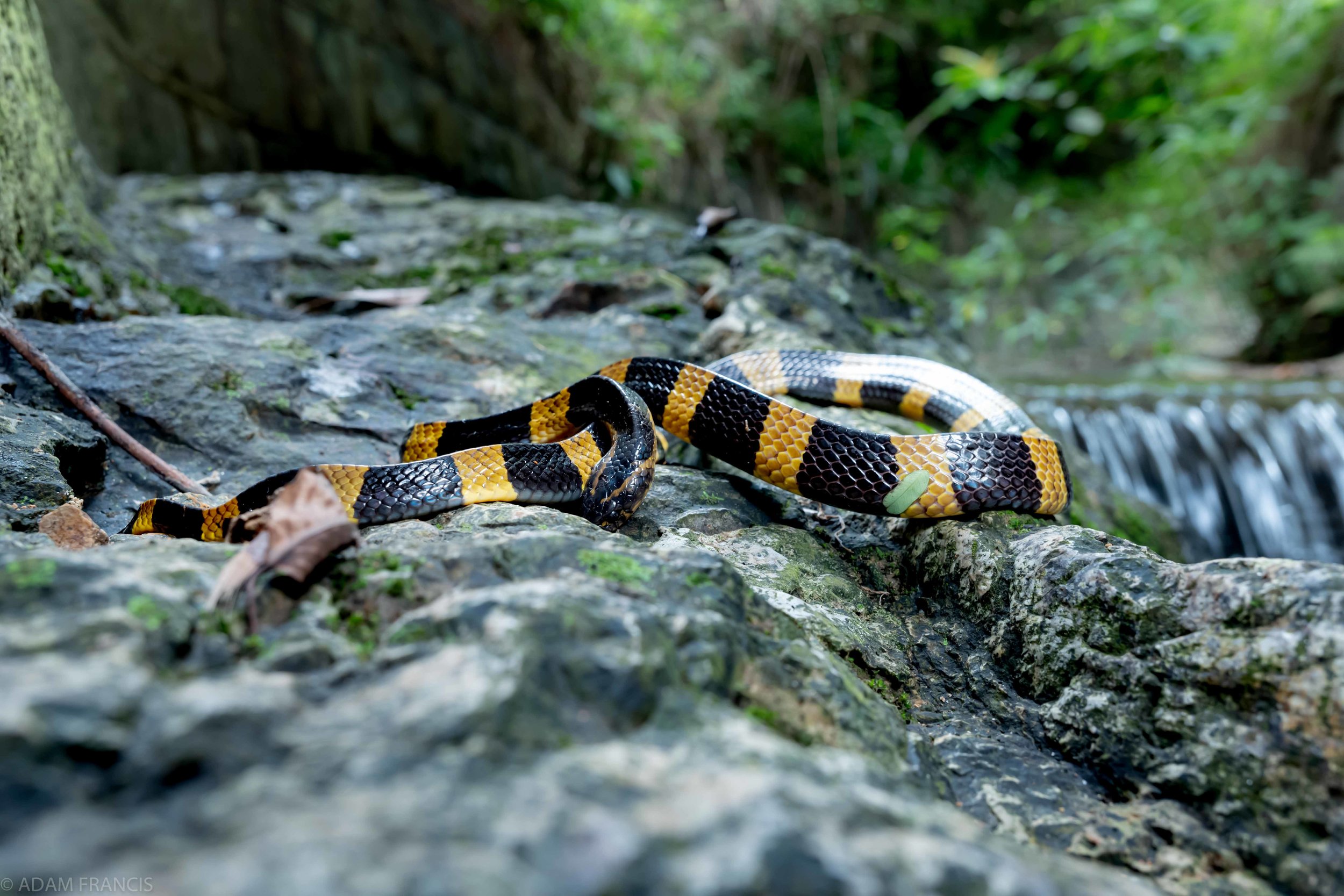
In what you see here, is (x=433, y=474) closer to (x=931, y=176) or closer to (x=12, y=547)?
(x=12, y=547)

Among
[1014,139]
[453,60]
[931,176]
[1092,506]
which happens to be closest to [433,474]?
[1092,506]

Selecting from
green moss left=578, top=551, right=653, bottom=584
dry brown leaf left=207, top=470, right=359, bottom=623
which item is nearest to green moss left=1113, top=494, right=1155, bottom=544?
green moss left=578, top=551, right=653, bottom=584

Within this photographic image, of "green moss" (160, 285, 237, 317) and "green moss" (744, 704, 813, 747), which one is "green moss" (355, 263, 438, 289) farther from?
"green moss" (744, 704, 813, 747)

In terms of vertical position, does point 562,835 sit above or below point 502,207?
below

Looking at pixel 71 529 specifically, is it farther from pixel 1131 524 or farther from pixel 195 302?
pixel 1131 524

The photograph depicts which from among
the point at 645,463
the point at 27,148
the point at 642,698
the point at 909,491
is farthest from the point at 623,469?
the point at 27,148

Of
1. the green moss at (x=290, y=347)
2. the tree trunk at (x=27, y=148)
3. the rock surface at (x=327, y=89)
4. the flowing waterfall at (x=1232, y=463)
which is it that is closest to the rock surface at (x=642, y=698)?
the green moss at (x=290, y=347)
